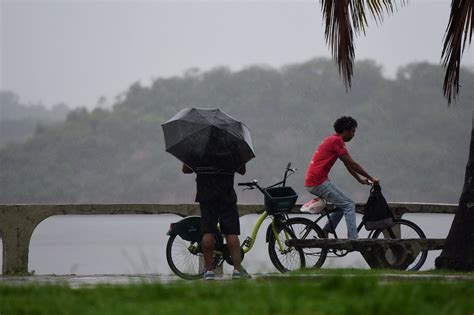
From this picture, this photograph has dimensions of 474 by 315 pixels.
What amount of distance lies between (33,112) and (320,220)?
191998 mm

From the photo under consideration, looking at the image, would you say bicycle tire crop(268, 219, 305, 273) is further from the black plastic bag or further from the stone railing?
the black plastic bag

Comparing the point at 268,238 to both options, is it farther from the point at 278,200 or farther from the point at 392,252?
the point at 392,252

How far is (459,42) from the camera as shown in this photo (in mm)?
11109

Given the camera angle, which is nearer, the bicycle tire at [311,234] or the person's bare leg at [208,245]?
the person's bare leg at [208,245]

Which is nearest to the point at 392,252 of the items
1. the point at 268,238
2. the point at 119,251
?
the point at 268,238

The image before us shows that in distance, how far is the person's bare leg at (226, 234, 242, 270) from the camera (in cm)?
1023

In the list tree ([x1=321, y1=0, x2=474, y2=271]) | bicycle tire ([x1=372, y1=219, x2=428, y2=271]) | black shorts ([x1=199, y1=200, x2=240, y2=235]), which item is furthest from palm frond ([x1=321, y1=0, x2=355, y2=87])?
black shorts ([x1=199, y1=200, x2=240, y2=235])

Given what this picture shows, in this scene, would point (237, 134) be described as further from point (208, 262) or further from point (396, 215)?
point (396, 215)

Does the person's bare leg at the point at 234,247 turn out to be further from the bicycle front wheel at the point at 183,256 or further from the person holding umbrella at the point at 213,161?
the bicycle front wheel at the point at 183,256

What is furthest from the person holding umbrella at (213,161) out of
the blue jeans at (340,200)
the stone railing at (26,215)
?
the stone railing at (26,215)

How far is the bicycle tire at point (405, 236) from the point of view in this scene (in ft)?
38.3

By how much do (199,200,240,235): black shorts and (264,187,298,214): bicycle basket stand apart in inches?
43.6

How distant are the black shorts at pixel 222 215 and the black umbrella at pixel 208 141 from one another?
1.23 feet

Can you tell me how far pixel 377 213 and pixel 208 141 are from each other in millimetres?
2731
